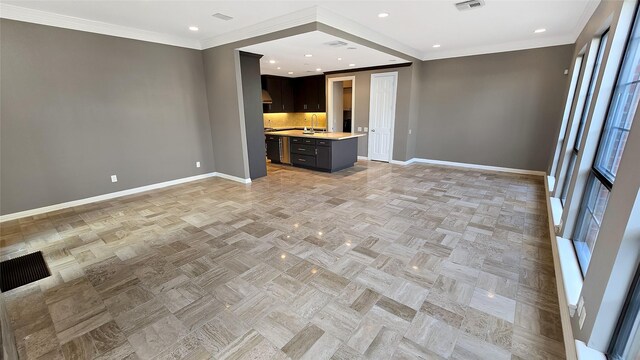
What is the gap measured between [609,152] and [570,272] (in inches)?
45.5

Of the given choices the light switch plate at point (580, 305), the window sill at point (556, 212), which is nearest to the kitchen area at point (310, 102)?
the window sill at point (556, 212)

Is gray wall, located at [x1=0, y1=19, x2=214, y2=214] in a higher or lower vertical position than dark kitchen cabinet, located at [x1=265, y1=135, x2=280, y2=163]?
higher

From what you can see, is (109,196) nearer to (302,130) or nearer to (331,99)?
(302,130)

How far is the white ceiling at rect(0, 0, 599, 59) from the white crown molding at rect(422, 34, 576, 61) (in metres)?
0.04

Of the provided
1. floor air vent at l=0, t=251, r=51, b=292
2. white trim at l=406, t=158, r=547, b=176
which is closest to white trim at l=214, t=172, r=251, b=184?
floor air vent at l=0, t=251, r=51, b=292

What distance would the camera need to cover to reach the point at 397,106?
704cm

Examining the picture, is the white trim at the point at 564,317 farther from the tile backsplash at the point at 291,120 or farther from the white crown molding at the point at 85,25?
the tile backsplash at the point at 291,120

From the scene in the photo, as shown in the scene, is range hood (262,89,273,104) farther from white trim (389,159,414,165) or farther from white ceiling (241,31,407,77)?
white trim (389,159,414,165)

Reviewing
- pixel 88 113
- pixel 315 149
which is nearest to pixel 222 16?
pixel 88 113

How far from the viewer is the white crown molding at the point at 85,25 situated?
350 cm

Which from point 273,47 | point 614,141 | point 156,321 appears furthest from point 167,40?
point 614,141

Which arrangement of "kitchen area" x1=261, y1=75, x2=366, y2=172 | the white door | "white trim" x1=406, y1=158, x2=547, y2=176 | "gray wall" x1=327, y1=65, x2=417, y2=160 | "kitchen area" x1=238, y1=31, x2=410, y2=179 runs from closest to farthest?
"kitchen area" x1=238, y1=31, x2=410, y2=179 < "white trim" x1=406, y1=158, x2=547, y2=176 < "kitchen area" x1=261, y1=75, x2=366, y2=172 < "gray wall" x1=327, y1=65, x2=417, y2=160 < the white door

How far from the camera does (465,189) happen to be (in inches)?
198

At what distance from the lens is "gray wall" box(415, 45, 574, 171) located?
5.53 m
